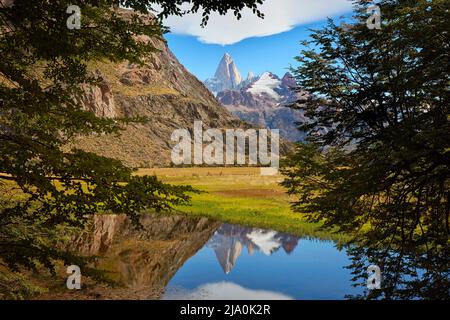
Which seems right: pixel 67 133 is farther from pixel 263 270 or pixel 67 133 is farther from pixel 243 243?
pixel 243 243

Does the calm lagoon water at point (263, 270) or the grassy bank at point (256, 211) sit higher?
the grassy bank at point (256, 211)

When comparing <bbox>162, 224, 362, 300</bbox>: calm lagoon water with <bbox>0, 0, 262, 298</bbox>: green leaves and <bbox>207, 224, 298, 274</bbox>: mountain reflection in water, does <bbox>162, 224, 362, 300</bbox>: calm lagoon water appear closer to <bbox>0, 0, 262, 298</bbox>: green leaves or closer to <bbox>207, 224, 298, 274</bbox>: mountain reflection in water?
<bbox>207, 224, 298, 274</bbox>: mountain reflection in water

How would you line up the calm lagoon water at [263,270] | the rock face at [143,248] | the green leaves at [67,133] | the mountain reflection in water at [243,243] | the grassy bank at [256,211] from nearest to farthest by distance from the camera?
the green leaves at [67,133]
the calm lagoon water at [263,270]
the rock face at [143,248]
the mountain reflection in water at [243,243]
the grassy bank at [256,211]

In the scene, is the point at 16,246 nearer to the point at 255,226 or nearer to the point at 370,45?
the point at 370,45

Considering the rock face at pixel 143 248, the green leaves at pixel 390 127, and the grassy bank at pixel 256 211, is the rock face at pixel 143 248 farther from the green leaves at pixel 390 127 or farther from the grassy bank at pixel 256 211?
the green leaves at pixel 390 127

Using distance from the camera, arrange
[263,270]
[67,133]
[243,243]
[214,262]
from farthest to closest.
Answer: [243,243], [214,262], [263,270], [67,133]

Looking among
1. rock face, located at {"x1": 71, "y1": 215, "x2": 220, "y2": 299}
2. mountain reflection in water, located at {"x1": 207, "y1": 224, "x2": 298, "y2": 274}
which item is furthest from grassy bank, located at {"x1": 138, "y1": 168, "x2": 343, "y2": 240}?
rock face, located at {"x1": 71, "y1": 215, "x2": 220, "y2": 299}

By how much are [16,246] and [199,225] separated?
85.2ft

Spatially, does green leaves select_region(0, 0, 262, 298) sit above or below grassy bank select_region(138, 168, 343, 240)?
above

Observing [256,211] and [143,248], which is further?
[256,211]

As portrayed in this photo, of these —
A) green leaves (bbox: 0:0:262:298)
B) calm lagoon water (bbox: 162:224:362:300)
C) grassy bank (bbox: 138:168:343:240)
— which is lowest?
calm lagoon water (bbox: 162:224:362:300)

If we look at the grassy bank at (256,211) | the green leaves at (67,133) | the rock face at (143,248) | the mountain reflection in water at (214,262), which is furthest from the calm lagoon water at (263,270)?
the green leaves at (67,133)

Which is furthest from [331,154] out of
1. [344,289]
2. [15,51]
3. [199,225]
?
[199,225]

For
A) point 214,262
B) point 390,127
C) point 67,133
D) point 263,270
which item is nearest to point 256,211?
point 214,262
